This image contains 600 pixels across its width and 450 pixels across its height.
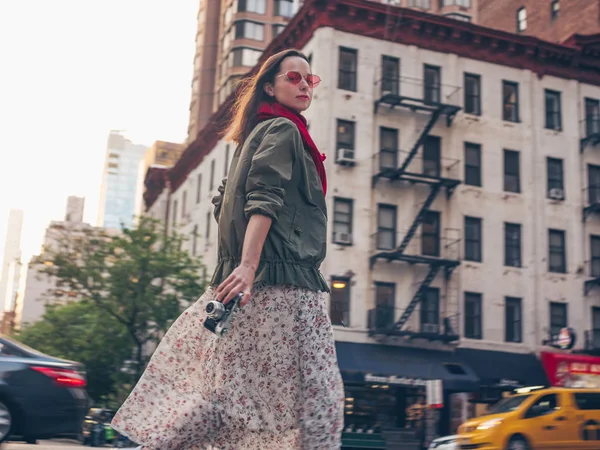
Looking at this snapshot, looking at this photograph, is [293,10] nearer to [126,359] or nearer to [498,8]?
[498,8]

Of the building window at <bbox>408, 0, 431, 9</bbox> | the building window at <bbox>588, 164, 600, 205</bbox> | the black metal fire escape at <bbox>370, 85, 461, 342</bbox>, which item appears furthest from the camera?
the building window at <bbox>408, 0, 431, 9</bbox>

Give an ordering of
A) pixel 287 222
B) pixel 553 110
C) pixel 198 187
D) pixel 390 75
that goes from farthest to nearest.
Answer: pixel 198 187 → pixel 553 110 → pixel 390 75 → pixel 287 222

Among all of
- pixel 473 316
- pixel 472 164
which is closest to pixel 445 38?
pixel 472 164

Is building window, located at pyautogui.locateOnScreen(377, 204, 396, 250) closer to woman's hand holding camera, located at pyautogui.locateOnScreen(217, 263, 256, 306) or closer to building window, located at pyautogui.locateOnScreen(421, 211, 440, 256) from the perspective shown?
building window, located at pyautogui.locateOnScreen(421, 211, 440, 256)

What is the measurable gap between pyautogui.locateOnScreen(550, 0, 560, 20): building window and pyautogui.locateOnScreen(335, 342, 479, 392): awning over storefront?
69.8 ft

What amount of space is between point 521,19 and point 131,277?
89.4 feet

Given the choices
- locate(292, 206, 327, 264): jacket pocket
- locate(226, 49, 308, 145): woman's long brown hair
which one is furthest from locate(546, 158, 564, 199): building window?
locate(292, 206, 327, 264): jacket pocket

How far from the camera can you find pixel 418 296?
101 ft

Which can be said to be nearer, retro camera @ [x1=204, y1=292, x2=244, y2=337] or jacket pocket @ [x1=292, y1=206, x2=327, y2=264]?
retro camera @ [x1=204, y1=292, x2=244, y2=337]

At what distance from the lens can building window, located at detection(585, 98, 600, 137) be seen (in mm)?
36438

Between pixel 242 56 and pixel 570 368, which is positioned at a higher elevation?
pixel 242 56

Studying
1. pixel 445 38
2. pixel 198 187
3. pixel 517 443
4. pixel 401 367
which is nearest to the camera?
pixel 517 443

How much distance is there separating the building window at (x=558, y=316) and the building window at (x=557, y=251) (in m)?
1.39

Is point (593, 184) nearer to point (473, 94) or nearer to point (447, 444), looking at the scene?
point (473, 94)
